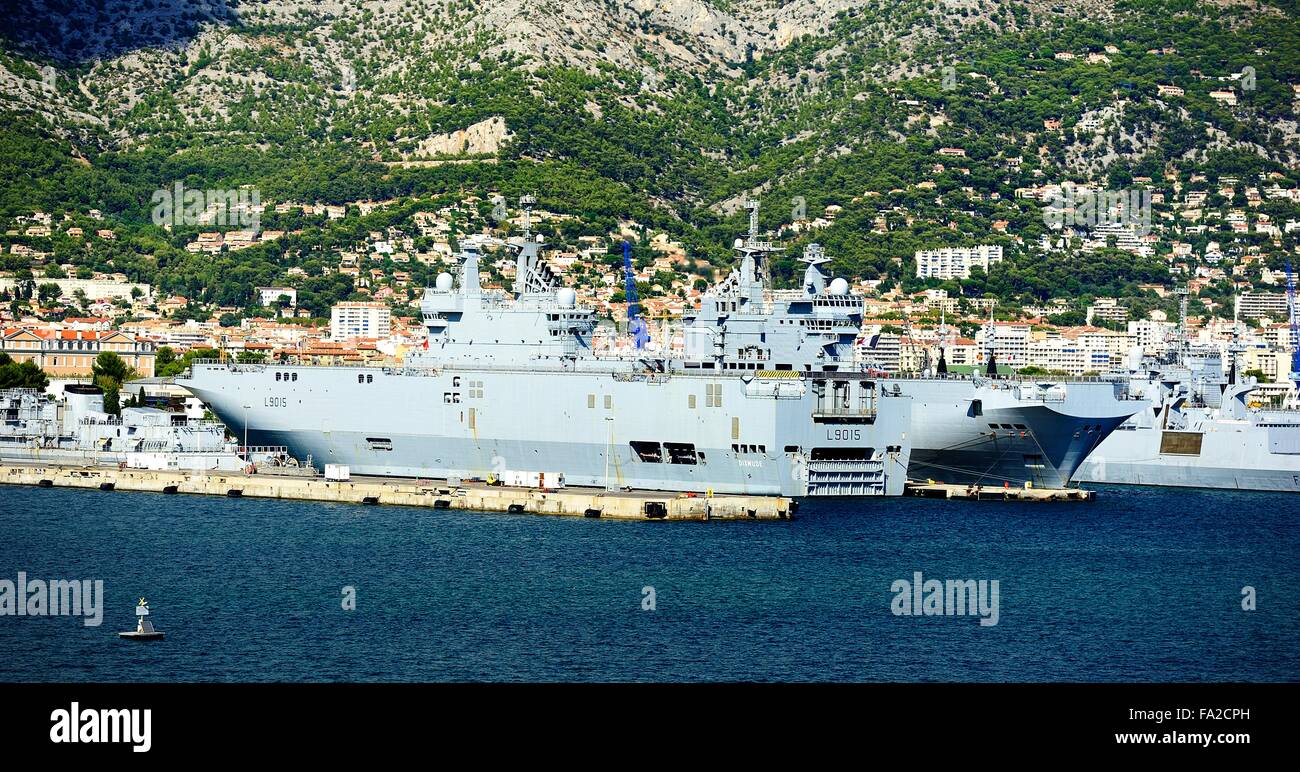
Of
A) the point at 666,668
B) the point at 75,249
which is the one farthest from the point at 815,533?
the point at 75,249

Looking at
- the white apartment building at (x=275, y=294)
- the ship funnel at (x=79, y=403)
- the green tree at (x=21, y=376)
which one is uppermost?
the white apartment building at (x=275, y=294)

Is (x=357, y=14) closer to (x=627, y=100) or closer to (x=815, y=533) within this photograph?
(x=627, y=100)

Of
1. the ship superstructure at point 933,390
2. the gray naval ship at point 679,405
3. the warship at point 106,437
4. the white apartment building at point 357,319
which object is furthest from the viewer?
the white apartment building at point 357,319

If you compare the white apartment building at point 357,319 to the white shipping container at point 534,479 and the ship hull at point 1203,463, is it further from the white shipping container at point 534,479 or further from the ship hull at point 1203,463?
the white shipping container at point 534,479

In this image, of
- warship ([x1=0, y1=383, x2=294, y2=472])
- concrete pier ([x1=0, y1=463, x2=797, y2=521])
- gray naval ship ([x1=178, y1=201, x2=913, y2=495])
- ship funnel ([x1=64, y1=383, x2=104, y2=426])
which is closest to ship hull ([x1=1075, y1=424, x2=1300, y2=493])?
gray naval ship ([x1=178, y1=201, x2=913, y2=495])

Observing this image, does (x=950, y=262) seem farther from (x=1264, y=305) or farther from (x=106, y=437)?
(x=106, y=437)

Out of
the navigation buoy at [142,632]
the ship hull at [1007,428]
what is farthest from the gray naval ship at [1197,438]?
the navigation buoy at [142,632]

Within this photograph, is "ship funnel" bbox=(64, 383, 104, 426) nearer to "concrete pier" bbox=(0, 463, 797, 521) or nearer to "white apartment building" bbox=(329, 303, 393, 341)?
"concrete pier" bbox=(0, 463, 797, 521)
